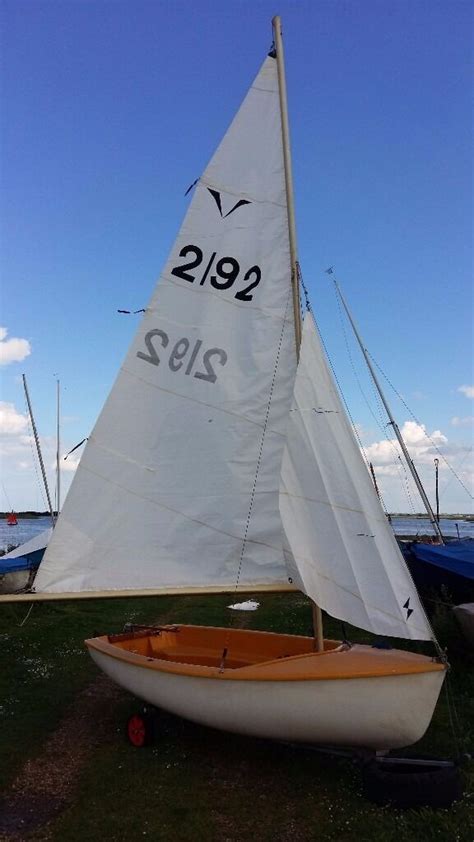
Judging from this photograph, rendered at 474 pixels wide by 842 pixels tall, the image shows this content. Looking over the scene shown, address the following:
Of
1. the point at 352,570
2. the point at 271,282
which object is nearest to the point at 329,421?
the point at 352,570

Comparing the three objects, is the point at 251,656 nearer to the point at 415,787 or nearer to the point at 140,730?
the point at 140,730

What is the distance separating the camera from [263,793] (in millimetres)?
6562

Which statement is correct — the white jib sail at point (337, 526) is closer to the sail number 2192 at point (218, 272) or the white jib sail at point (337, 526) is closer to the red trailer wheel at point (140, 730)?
Result: the sail number 2192 at point (218, 272)

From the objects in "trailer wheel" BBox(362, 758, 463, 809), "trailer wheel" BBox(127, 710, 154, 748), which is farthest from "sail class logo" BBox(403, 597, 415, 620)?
"trailer wheel" BBox(127, 710, 154, 748)

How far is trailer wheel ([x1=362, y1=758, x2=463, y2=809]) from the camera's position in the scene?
6.03m

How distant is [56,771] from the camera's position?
715 cm

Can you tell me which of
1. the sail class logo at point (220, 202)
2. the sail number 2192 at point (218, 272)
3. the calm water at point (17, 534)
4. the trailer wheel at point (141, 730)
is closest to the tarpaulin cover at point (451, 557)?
the trailer wheel at point (141, 730)

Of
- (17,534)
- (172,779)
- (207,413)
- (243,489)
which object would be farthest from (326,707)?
(17,534)

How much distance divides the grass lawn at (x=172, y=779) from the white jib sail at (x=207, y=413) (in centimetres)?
216

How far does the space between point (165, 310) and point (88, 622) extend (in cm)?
1023

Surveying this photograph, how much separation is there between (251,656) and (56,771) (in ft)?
11.4

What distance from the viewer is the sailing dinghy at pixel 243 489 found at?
22.5 feet

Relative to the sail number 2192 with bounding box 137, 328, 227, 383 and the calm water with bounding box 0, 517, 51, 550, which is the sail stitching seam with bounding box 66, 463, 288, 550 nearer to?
the sail number 2192 with bounding box 137, 328, 227, 383

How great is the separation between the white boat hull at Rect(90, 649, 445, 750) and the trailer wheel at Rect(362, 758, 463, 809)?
36cm
